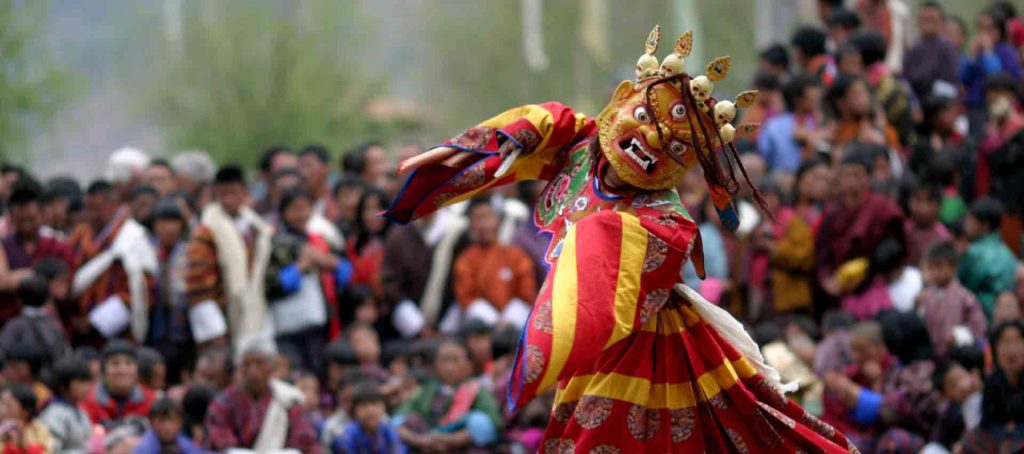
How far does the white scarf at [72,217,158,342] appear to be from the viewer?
1084cm

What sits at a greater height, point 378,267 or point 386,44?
point 386,44

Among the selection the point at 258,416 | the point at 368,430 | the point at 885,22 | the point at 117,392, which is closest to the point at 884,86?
the point at 885,22

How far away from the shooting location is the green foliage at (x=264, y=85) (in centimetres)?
2845

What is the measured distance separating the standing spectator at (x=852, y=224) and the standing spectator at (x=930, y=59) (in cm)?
302

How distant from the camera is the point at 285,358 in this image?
33.4ft

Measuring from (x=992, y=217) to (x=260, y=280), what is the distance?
409cm

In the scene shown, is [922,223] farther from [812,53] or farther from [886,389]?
[812,53]

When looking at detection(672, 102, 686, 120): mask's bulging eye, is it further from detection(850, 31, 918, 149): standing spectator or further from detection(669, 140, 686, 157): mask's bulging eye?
detection(850, 31, 918, 149): standing spectator

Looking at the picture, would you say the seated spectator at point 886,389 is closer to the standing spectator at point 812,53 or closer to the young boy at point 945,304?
the young boy at point 945,304

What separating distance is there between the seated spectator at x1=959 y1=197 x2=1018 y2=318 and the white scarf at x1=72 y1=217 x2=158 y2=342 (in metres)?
4.57

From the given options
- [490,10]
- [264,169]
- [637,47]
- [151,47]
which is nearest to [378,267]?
[264,169]

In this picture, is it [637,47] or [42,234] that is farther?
[637,47]

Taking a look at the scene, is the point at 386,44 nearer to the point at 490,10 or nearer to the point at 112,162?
the point at 490,10

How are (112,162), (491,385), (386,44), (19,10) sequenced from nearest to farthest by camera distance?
1. (491,385)
2. (112,162)
3. (19,10)
4. (386,44)
